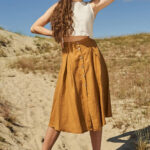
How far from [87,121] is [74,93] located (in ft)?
1.14

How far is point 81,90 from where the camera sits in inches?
106

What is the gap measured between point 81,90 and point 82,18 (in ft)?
2.57

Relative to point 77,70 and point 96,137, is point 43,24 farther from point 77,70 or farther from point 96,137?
point 96,137

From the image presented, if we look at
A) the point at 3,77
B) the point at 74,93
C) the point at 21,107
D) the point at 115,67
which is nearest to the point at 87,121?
the point at 74,93

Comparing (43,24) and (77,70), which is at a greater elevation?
(43,24)

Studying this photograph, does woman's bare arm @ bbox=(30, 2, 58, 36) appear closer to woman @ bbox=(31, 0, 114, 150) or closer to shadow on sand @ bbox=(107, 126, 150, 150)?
woman @ bbox=(31, 0, 114, 150)

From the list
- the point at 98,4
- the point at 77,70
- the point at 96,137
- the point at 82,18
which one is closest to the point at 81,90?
the point at 77,70

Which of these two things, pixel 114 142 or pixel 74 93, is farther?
pixel 114 142

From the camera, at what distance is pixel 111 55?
47.4 feet

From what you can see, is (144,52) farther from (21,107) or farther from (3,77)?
(21,107)

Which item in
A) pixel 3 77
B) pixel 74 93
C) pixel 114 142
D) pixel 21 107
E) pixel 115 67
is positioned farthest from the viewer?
pixel 115 67

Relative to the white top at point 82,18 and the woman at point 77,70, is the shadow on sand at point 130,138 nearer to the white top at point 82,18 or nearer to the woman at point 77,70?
the woman at point 77,70

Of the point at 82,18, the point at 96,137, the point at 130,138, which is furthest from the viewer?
the point at 130,138

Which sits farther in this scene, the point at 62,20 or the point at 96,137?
the point at 96,137
